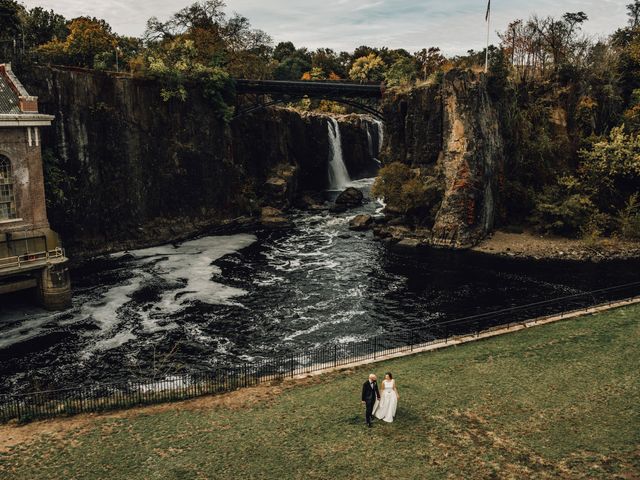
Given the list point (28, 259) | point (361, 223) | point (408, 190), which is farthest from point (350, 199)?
point (28, 259)

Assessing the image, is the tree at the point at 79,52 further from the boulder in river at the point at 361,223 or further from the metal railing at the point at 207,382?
the metal railing at the point at 207,382

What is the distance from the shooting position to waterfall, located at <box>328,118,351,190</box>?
316 feet

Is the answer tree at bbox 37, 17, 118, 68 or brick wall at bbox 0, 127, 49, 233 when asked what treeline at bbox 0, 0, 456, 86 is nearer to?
tree at bbox 37, 17, 118, 68

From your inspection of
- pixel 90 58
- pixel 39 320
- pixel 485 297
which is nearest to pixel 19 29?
pixel 90 58

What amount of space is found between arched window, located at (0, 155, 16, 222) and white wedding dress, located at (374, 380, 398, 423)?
31.5 meters

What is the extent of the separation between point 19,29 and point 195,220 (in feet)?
94.7

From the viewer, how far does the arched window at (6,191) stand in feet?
123

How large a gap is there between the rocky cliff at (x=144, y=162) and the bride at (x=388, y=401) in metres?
40.7

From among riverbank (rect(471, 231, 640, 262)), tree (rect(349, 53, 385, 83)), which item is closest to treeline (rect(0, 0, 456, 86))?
tree (rect(349, 53, 385, 83))

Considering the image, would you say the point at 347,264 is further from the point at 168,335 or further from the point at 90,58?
the point at 90,58

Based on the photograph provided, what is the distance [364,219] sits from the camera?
227 ft

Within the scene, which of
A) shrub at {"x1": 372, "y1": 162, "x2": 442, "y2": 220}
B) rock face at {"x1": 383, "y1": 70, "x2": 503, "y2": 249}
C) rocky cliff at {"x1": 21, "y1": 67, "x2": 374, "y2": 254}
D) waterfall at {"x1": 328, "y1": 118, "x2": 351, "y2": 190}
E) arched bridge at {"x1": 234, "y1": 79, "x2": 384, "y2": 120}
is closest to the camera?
rocky cliff at {"x1": 21, "y1": 67, "x2": 374, "y2": 254}

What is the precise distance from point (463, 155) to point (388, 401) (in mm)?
45083

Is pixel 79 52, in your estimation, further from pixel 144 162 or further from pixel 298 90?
pixel 298 90
